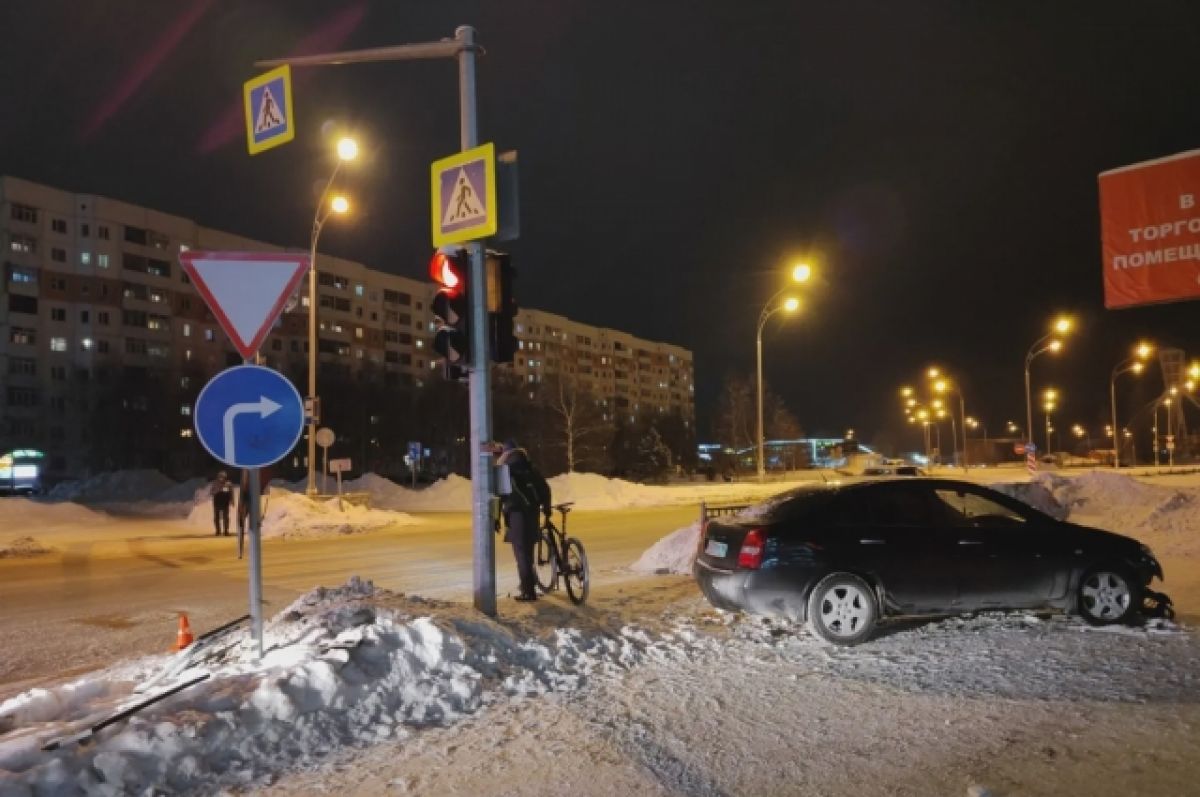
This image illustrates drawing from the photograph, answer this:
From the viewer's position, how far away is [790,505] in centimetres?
830

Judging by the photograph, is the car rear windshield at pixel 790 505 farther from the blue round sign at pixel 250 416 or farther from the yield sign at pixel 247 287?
the yield sign at pixel 247 287

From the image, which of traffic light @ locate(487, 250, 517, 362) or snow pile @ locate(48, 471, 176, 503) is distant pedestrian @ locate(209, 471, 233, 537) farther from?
snow pile @ locate(48, 471, 176, 503)

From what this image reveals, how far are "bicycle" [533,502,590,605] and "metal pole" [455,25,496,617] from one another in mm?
1405

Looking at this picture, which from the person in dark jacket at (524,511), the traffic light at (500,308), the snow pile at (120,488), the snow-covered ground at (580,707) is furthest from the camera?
the snow pile at (120,488)

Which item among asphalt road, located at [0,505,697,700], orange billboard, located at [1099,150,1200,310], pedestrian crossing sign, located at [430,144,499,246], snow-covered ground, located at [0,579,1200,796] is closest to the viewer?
snow-covered ground, located at [0,579,1200,796]

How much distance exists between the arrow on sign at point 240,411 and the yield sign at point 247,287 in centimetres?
39

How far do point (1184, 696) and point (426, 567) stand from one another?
11.2 meters

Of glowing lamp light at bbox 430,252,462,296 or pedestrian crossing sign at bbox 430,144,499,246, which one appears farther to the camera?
glowing lamp light at bbox 430,252,462,296

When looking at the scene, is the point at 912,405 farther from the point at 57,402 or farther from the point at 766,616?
the point at 766,616

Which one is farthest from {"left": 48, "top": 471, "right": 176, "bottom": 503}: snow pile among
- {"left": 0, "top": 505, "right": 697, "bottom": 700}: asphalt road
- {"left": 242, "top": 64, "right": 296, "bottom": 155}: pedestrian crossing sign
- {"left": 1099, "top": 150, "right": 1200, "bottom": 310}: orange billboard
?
{"left": 1099, "top": 150, "right": 1200, "bottom": 310}: orange billboard

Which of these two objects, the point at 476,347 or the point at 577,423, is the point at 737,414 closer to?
the point at 577,423

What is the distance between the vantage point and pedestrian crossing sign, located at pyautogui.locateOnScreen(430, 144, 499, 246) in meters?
8.25

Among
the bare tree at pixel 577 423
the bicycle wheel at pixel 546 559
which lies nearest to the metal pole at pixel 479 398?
the bicycle wheel at pixel 546 559

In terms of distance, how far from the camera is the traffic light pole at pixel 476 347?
27.3 feet
